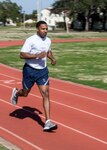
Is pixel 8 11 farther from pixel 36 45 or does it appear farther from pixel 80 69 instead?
pixel 36 45

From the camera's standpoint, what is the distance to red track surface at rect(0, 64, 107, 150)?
8055mm

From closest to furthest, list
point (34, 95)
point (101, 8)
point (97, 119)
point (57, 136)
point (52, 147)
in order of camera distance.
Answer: point (52, 147), point (57, 136), point (97, 119), point (34, 95), point (101, 8)

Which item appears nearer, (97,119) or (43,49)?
(43,49)

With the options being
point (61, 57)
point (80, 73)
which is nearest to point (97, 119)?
point (80, 73)

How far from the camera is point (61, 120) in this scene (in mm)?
9906

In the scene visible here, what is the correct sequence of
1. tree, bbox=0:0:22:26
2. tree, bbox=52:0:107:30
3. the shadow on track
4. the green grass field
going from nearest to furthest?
the shadow on track < the green grass field < tree, bbox=52:0:107:30 < tree, bbox=0:0:22:26

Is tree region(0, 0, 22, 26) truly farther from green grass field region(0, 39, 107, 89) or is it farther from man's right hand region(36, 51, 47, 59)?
man's right hand region(36, 51, 47, 59)

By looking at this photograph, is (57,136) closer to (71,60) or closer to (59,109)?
(59,109)

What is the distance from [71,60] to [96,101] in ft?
42.5

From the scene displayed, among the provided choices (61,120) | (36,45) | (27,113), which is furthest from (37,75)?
(27,113)

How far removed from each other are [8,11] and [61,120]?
Answer: 147399 mm

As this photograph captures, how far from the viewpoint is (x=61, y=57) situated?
27203 mm

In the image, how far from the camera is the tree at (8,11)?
150 metres

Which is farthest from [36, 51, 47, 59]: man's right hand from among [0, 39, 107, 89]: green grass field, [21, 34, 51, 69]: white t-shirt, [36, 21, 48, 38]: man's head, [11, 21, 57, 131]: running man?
[0, 39, 107, 89]: green grass field
